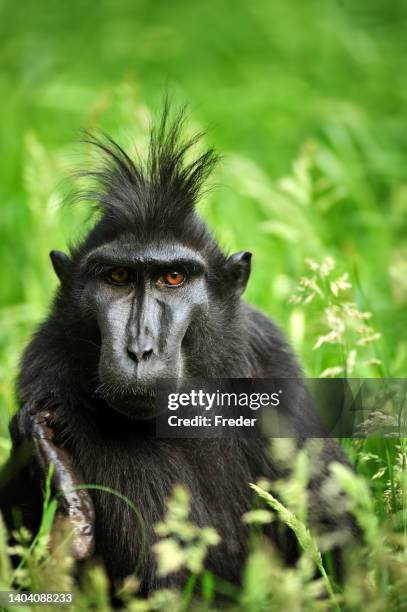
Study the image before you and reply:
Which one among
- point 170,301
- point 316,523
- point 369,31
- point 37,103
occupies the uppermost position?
point 369,31

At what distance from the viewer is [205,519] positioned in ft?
19.6

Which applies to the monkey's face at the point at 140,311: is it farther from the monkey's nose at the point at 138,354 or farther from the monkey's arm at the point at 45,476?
the monkey's arm at the point at 45,476

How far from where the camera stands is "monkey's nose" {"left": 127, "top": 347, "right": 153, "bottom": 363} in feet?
17.3

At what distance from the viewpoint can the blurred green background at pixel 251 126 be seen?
897cm

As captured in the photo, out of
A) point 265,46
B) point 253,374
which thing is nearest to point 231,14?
point 265,46

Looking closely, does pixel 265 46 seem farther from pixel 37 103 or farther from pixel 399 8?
pixel 37 103

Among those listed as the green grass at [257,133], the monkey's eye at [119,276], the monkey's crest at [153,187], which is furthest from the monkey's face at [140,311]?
the green grass at [257,133]

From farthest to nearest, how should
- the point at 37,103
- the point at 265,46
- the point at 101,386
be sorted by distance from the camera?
the point at 265,46
the point at 37,103
the point at 101,386

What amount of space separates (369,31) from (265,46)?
194 centimetres

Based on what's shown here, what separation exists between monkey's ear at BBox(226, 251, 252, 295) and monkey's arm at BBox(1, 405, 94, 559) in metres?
1.40

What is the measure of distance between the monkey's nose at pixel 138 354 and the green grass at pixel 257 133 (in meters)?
1.46

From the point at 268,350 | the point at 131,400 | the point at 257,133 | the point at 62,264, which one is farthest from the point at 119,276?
the point at 257,133

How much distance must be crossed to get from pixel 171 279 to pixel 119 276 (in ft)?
0.96

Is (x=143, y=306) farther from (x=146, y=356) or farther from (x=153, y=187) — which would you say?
(x=153, y=187)
